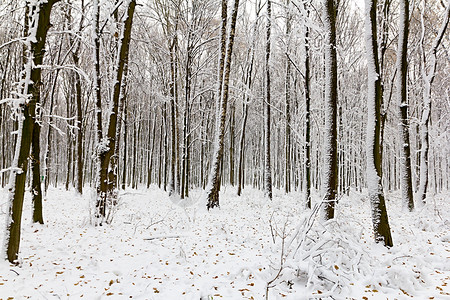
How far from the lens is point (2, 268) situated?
435 centimetres

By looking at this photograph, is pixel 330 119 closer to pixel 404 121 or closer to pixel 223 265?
pixel 223 265

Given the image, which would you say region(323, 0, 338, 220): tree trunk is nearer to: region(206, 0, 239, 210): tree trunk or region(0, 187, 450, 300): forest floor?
region(0, 187, 450, 300): forest floor

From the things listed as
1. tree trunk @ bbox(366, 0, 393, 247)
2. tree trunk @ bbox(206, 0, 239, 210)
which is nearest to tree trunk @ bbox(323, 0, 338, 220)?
tree trunk @ bbox(366, 0, 393, 247)

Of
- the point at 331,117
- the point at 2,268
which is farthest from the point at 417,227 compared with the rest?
the point at 2,268

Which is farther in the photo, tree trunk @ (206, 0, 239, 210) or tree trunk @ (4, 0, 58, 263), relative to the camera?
tree trunk @ (206, 0, 239, 210)

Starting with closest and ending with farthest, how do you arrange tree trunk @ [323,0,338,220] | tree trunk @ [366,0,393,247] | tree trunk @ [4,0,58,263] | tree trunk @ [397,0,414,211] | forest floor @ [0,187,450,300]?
1. forest floor @ [0,187,450,300]
2. tree trunk @ [4,0,58,263]
3. tree trunk @ [366,0,393,247]
4. tree trunk @ [323,0,338,220]
5. tree trunk @ [397,0,414,211]

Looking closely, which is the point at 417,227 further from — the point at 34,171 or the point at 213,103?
the point at 213,103

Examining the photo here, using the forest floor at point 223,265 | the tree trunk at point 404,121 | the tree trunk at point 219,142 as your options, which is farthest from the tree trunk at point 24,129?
the tree trunk at point 404,121

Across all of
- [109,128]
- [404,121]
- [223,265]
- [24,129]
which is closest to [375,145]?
[223,265]

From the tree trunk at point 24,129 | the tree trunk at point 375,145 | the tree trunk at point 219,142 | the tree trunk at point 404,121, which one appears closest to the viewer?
the tree trunk at point 24,129

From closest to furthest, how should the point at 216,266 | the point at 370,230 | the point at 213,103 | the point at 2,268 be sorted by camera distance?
the point at 2,268
the point at 216,266
the point at 370,230
the point at 213,103

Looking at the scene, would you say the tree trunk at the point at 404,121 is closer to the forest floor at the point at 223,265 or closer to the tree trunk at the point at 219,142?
the forest floor at the point at 223,265

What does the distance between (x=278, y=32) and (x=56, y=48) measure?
11488mm

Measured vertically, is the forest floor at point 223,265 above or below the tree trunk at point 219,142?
below
